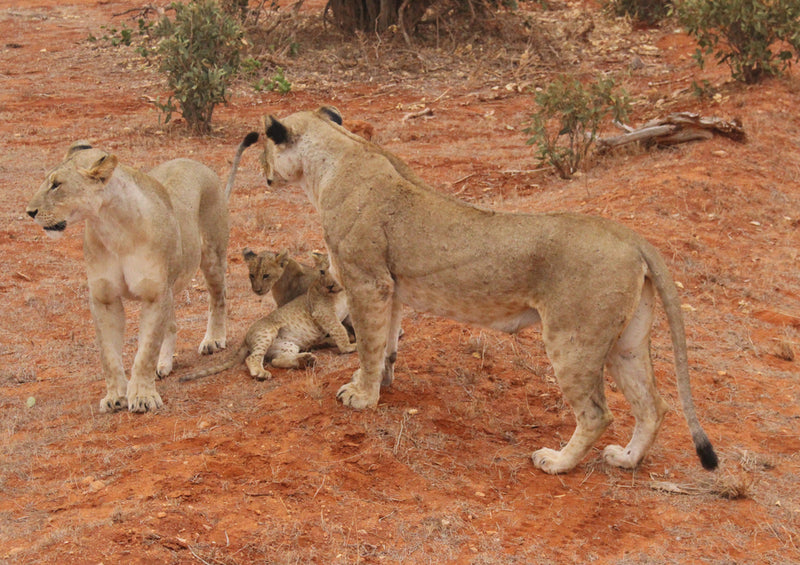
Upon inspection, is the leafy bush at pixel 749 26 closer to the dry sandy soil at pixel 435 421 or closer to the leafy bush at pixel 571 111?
the dry sandy soil at pixel 435 421

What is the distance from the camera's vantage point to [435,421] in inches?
231

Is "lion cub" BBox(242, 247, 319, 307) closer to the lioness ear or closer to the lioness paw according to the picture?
the lioness ear

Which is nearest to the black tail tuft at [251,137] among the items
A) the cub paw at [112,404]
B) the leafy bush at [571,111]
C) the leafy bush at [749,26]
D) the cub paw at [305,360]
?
the cub paw at [305,360]

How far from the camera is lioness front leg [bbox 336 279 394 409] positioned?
18.3 ft

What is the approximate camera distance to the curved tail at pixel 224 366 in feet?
Answer: 21.7

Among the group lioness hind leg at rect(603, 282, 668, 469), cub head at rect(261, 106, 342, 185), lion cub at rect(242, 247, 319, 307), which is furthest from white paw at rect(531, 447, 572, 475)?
lion cub at rect(242, 247, 319, 307)

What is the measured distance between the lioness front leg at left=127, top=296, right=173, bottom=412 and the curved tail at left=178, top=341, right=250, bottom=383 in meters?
0.58

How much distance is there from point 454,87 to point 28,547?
14.6m

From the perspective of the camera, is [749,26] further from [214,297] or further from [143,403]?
[143,403]

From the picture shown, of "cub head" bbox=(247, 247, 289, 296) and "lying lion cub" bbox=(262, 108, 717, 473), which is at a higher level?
"lying lion cub" bbox=(262, 108, 717, 473)

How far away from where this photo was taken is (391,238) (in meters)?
5.56

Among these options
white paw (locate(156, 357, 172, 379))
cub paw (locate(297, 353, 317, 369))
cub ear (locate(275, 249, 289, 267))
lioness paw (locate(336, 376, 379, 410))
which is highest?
cub ear (locate(275, 249, 289, 267))

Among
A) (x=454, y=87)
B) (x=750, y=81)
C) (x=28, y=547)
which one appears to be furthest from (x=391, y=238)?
(x=454, y=87)

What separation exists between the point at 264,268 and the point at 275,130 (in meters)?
1.90
